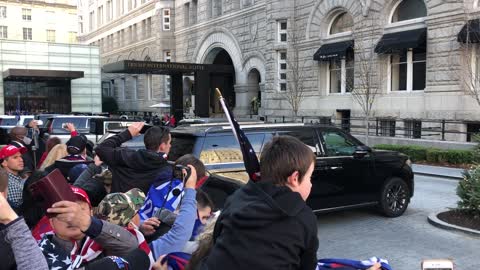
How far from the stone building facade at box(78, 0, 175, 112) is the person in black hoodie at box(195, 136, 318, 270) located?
47.4 meters

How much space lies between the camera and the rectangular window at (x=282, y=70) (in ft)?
103

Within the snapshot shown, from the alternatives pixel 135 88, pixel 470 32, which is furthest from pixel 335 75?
pixel 135 88

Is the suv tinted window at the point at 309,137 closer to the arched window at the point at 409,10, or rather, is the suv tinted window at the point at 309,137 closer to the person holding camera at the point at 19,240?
the person holding camera at the point at 19,240

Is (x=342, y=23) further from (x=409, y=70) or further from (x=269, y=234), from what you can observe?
(x=269, y=234)

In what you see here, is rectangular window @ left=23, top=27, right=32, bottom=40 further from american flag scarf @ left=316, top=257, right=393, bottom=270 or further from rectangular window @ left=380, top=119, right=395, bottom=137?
american flag scarf @ left=316, top=257, right=393, bottom=270

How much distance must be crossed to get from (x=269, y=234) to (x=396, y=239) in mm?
6164

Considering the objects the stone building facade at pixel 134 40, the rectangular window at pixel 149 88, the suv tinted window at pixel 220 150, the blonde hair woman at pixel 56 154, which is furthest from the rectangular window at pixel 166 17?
the blonde hair woman at pixel 56 154

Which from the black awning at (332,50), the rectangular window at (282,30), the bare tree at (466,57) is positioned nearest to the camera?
the bare tree at (466,57)

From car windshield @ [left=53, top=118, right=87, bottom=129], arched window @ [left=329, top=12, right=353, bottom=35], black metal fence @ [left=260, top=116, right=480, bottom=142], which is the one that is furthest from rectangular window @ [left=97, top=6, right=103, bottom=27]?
car windshield @ [left=53, top=118, right=87, bottom=129]

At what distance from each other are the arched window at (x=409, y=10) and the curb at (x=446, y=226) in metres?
16.5

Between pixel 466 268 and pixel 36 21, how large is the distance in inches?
3810

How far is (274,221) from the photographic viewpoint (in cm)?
215

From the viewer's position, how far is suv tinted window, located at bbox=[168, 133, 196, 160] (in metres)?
7.56

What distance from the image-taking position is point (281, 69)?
31.6 m
